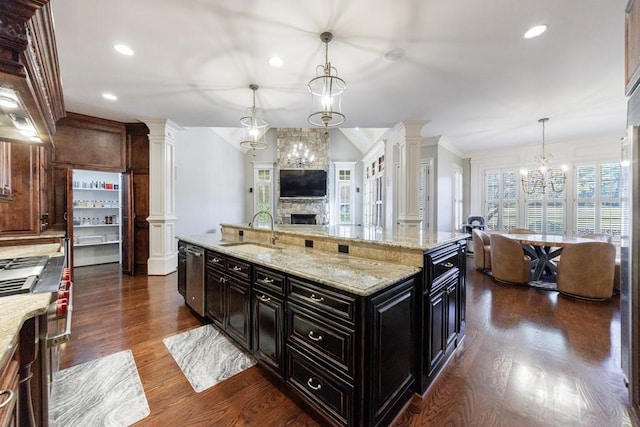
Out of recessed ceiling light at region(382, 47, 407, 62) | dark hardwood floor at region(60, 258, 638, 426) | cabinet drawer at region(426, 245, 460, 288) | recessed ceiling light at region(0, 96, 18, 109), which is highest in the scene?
recessed ceiling light at region(382, 47, 407, 62)

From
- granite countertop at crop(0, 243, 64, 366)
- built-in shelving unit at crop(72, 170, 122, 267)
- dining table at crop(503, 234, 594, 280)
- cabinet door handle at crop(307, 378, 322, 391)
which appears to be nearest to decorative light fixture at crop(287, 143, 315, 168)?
built-in shelving unit at crop(72, 170, 122, 267)

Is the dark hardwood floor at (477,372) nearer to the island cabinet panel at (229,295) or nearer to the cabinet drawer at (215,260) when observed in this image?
the island cabinet panel at (229,295)

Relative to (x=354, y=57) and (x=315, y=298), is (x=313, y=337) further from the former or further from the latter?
(x=354, y=57)

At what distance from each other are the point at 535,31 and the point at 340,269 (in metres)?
2.65

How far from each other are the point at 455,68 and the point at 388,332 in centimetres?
288

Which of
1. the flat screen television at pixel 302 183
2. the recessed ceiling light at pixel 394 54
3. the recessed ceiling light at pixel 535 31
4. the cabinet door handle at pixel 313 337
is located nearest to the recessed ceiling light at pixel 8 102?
the cabinet door handle at pixel 313 337

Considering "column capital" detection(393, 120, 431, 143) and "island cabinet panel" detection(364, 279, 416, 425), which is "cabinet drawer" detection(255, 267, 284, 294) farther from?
"column capital" detection(393, 120, 431, 143)

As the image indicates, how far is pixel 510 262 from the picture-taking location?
13.5 ft

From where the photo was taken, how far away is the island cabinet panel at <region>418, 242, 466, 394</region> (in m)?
1.74

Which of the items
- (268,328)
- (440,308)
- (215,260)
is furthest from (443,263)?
(215,260)

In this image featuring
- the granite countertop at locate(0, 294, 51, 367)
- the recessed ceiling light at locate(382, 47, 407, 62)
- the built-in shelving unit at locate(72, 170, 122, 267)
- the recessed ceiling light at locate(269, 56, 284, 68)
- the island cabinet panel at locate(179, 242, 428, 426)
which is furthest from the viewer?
the built-in shelving unit at locate(72, 170, 122, 267)

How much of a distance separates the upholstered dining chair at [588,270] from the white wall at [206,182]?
22.5ft

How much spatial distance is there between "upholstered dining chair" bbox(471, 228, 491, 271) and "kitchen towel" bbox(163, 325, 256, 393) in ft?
15.2

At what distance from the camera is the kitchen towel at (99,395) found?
154cm
